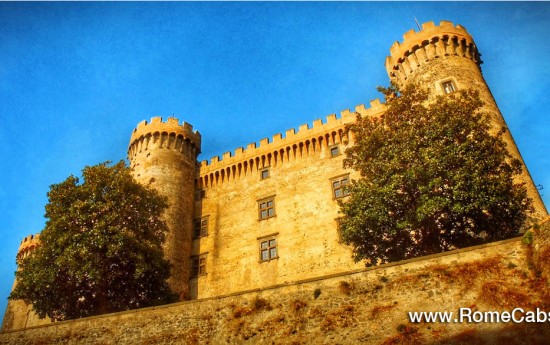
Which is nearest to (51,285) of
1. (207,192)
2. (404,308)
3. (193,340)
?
(193,340)

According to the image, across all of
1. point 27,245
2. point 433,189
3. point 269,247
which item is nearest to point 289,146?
point 269,247

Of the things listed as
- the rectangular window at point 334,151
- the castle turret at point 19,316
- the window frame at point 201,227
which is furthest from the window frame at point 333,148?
the castle turret at point 19,316

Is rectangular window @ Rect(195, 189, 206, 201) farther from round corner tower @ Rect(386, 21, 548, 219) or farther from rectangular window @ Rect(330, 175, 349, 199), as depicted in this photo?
round corner tower @ Rect(386, 21, 548, 219)

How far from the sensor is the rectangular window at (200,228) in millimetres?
30875

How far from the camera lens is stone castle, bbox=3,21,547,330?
26.2 m

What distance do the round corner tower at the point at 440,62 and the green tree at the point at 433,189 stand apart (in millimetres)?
Answer: 6867

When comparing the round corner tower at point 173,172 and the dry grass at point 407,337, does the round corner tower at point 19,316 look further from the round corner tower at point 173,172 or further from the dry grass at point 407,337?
the dry grass at point 407,337

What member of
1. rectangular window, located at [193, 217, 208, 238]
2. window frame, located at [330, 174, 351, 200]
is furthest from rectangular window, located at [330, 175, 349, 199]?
rectangular window, located at [193, 217, 208, 238]

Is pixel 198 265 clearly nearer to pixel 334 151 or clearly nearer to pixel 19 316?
pixel 334 151

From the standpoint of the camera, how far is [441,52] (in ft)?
89.7

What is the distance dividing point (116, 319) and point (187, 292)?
1143 centimetres

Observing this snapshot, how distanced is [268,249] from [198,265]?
5361 mm

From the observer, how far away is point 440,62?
26.9 metres

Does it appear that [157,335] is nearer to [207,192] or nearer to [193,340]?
[193,340]
